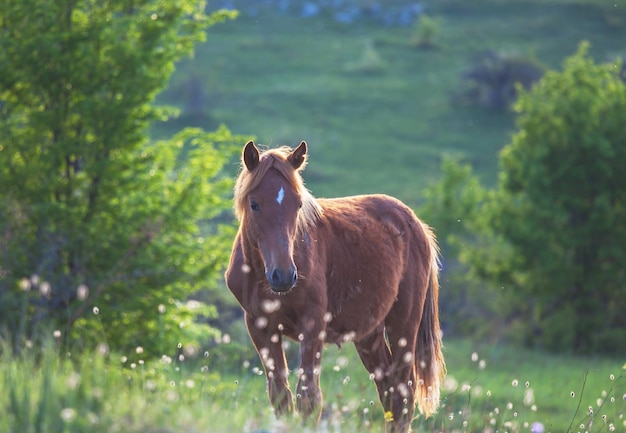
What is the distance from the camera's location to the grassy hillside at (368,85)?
4744 centimetres

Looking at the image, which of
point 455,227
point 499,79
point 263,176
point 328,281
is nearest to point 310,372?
point 328,281

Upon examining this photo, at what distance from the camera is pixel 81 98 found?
1403cm

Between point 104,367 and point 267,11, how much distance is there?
77.2 meters

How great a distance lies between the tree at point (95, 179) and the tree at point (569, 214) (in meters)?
15.0

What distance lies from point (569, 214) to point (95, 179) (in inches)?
691

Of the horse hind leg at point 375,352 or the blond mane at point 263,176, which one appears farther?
the horse hind leg at point 375,352

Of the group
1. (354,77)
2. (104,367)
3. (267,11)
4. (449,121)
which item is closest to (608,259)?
(104,367)

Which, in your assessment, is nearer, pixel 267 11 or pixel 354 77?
pixel 354 77

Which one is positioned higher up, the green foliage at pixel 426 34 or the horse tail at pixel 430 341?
the horse tail at pixel 430 341

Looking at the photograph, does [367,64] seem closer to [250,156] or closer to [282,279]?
[250,156]

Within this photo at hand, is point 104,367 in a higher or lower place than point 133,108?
higher

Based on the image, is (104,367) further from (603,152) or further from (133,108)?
(603,152)

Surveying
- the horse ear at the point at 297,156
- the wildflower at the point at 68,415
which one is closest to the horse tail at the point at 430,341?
the horse ear at the point at 297,156

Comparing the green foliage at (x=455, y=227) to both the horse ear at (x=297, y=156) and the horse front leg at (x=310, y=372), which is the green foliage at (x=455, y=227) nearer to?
the horse ear at (x=297, y=156)
